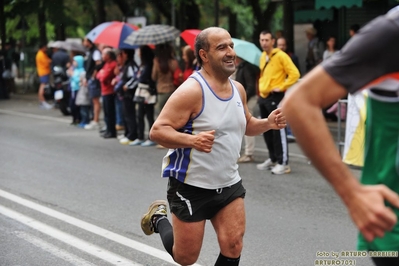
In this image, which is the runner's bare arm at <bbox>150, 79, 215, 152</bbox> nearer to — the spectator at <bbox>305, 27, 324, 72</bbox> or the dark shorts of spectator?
the spectator at <bbox>305, 27, 324, 72</bbox>

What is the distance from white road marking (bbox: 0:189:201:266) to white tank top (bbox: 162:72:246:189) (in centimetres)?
156

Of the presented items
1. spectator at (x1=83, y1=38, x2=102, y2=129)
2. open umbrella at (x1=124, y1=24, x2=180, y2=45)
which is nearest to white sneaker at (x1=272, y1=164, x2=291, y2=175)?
open umbrella at (x1=124, y1=24, x2=180, y2=45)

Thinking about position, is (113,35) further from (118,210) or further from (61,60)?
(118,210)

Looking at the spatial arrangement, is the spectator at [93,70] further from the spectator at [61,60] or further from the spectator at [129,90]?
the spectator at [61,60]

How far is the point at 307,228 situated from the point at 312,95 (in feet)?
16.7

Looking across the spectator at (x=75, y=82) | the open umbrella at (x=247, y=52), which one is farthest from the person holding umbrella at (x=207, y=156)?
the spectator at (x=75, y=82)

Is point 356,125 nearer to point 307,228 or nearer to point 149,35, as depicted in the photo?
point 307,228

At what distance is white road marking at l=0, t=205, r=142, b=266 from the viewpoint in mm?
6164

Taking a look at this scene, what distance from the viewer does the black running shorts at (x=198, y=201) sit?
183 inches

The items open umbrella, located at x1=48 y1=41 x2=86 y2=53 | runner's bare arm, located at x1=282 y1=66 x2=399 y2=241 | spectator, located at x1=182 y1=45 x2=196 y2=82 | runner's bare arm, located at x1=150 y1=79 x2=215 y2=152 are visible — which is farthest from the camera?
open umbrella, located at x1=48 y1=41 x2=86 y2=53

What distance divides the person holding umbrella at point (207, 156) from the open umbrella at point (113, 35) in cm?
973

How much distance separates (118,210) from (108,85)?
6888mm

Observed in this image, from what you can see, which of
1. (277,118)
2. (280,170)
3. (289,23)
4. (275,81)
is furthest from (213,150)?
(289,23)

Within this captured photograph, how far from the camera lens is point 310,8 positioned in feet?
62.2
